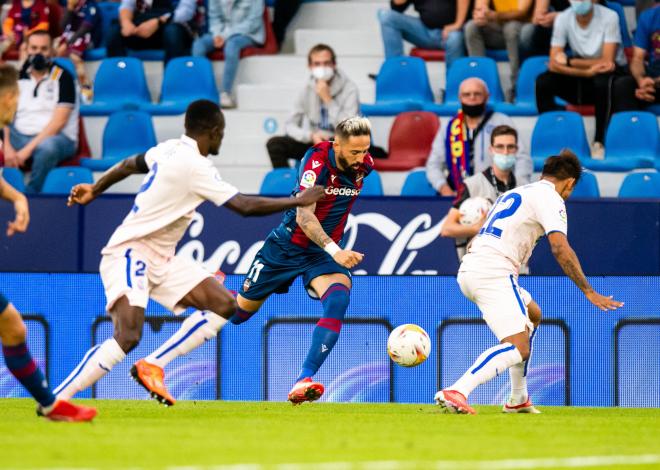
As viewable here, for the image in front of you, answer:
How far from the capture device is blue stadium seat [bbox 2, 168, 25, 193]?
14.1m

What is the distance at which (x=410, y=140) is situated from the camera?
48.0ft

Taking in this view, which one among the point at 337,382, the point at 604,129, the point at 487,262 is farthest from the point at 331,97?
the point at 487,262

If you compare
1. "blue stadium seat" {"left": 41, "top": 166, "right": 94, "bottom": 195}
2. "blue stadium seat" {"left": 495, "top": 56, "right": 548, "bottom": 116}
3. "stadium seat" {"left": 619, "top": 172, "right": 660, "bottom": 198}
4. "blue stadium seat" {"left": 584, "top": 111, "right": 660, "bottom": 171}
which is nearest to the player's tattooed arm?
"stadium seat" {"left": 619, "top": 172, "right": 660, "bottom": 198}

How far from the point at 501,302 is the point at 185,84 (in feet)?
24.3

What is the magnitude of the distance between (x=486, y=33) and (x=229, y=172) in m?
3.31

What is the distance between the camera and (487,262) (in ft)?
30.9

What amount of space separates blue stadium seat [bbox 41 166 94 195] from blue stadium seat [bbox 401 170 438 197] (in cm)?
331

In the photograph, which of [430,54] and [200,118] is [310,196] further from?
[430,54]

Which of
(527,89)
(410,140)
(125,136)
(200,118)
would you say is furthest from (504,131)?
(125,136)

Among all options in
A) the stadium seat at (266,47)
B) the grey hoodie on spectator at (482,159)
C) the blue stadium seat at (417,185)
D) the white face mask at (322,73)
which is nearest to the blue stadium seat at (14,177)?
the white face mask at (322,73)

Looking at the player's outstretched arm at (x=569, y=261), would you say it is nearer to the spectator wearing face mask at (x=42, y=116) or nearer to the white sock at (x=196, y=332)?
the white sock at (x=196, y=332)

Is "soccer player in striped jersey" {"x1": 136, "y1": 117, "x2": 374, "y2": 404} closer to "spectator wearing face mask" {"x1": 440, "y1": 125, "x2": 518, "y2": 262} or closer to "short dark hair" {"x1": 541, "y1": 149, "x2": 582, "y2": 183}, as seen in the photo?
"short dark hair" {"x1": 541, "y1": 149, "x2": 582, "y2": 183}

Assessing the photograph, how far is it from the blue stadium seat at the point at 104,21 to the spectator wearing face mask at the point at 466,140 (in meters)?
5.51

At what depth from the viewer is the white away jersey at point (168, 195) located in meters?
8.52
